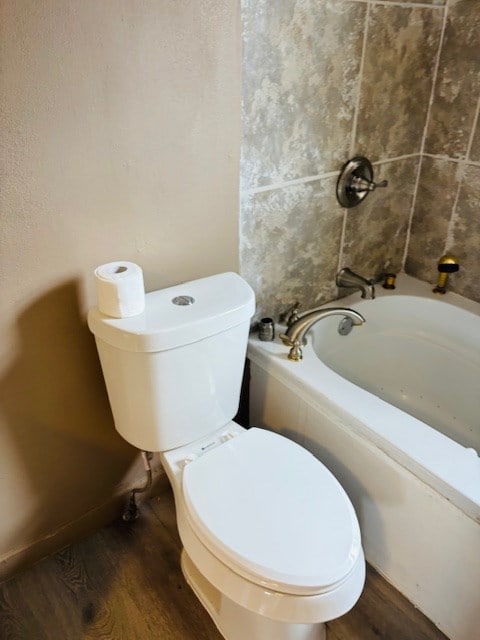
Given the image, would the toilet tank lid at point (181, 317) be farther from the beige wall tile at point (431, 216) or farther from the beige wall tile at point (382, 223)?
the beige wall tile at point (431, 216)

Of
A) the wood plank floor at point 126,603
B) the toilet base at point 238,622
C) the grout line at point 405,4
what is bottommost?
the wood plank floor at point 126,603

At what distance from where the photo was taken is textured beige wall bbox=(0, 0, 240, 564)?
3.16 ft

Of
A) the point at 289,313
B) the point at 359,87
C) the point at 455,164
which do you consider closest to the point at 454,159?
the point at 455,164

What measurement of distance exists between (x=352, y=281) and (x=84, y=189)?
3.22 feet

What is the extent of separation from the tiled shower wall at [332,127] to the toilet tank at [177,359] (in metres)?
0.29

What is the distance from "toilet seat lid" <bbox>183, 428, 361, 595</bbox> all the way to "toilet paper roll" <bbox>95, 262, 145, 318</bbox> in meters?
0.38

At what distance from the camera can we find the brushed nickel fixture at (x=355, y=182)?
5.06 feet

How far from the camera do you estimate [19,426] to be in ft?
3.94

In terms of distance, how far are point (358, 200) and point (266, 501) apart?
100cm

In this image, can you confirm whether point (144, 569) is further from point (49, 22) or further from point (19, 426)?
point (49, 22)

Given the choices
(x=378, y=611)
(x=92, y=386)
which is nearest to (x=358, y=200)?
(x=92, y=386)

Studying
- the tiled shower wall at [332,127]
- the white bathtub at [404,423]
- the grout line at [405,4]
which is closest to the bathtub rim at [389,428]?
the white bathtub at [404,423]

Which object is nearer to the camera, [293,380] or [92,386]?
[92,386]

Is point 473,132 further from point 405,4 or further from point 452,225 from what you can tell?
point 405,4
